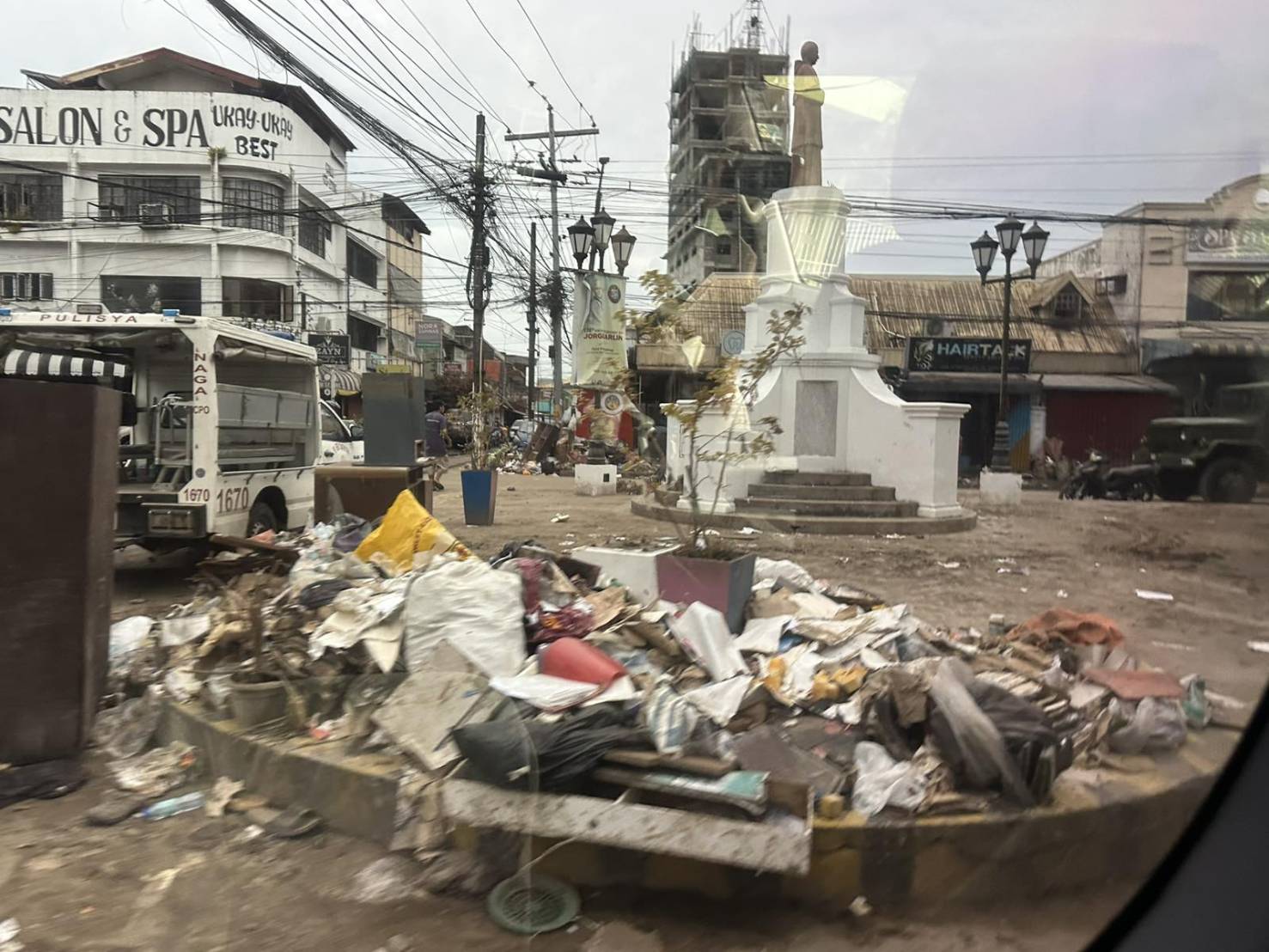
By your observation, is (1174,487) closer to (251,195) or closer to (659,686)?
(659,686)

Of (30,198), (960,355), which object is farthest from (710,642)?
(30,198)

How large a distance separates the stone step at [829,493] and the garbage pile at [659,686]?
17.8ft

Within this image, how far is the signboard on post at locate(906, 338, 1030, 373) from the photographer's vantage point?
22.4m

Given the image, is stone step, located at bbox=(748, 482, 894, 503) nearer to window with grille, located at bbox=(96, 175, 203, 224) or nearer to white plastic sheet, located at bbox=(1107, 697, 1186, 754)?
white plastic sheet, located at bbox=(1107, 697, 1186, 754)

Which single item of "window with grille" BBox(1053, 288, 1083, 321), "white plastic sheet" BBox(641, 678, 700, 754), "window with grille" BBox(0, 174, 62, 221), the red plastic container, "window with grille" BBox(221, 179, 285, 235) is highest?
"window with grille" BBox(221, 179, 285, 235)

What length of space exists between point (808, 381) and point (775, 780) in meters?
→ 9.09

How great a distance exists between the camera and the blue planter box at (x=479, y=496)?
34.8ft

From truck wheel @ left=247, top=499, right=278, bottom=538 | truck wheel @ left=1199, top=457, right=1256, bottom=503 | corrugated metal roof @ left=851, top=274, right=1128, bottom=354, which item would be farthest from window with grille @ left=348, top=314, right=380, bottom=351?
truck wheel @ left=1199, top=457, right=1256, bottom=503

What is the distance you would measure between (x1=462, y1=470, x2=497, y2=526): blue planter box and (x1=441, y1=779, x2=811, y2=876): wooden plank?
7.77m

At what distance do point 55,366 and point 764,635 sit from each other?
22.8 ft

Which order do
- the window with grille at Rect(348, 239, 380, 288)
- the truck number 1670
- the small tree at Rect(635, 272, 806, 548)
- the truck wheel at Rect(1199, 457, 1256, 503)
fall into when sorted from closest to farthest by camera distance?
1. the truck wheel at Rect(1199, 457, 1256, 503)
2. the small tree at Rect(635, 272, 806, 548)
3. the truck number 1670
4. the window with grille at Rect(348, 239, 380, 288)

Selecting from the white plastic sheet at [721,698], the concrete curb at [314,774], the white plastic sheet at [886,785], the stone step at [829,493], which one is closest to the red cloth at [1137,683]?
Answer: the white plastic sheet at [886,785]

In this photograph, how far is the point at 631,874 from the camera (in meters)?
2.91

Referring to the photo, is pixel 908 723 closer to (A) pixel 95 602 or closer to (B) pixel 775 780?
(B) pixel 775 780
